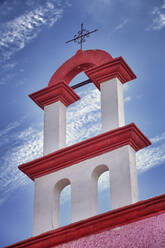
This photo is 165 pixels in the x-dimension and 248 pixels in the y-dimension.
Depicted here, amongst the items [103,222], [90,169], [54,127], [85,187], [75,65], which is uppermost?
[75,65]

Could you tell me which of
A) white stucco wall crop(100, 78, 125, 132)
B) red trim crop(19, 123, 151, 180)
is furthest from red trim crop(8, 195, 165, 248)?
white stucco wall crop(100, 78, 125, 132)

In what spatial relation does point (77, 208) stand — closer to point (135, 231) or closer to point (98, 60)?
point (135, 231)

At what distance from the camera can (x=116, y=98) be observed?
41.0 ft

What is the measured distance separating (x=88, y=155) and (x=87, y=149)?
0.11m

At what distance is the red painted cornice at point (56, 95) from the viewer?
1325 cm

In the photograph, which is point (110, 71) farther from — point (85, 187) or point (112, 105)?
point (85, 187)

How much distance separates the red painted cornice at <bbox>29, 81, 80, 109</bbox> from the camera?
43.5 ft

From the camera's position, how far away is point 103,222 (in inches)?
393

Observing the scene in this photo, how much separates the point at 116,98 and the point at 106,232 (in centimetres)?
329

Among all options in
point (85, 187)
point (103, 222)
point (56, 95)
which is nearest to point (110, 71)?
point (56, 95)

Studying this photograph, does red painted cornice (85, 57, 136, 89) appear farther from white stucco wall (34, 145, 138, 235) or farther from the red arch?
white stucco wall (34, 145, 138, 235)

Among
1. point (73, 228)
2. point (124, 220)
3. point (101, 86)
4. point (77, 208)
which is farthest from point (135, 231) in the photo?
point (101, 86)

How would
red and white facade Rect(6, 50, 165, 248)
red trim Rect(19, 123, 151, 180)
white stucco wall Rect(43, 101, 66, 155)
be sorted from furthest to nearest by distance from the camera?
white stucco wall Rect(43, 101, 66, 155), red trim Rect(19, 123, 151, 180), red and white facade Rect(6, 50, 165, 248)

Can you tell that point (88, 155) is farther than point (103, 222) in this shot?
Yes
